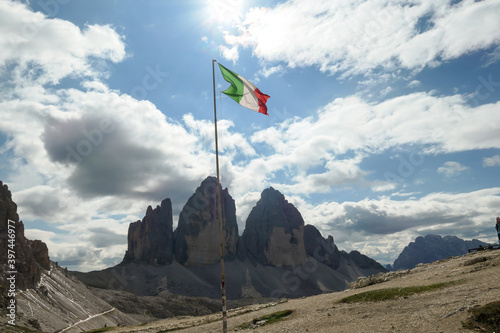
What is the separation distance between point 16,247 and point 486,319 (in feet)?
339

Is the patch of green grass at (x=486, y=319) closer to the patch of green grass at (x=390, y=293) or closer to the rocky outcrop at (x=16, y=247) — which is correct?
the patch of green grass at (x=390, y=293)

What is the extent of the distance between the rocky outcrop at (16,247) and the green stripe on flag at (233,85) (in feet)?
262

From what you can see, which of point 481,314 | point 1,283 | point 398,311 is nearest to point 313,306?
point 398,311

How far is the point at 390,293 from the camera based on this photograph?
29391mm

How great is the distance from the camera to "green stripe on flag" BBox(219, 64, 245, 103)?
2630 cm

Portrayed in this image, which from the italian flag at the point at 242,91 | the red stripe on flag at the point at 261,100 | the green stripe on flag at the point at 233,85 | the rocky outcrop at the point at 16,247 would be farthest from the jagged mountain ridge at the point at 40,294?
the red stripe on flag at the point at 261,100

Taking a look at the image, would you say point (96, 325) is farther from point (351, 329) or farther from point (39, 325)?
point (351, 329)

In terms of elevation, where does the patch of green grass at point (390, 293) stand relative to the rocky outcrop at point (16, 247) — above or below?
below

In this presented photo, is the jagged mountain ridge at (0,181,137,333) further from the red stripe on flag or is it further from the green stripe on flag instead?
the red stripe on flag

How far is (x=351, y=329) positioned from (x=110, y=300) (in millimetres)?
143220

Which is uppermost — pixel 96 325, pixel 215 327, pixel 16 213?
pixel 16 213

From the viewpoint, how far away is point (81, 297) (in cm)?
10431

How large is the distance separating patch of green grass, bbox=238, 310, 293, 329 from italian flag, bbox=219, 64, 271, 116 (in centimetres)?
1964

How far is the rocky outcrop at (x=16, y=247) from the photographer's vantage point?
83.6 meters
